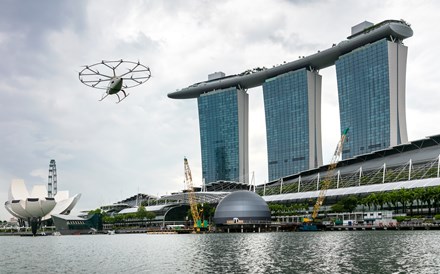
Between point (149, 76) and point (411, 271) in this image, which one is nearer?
point (411, 271)

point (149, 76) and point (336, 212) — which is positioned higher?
point (149, 76)

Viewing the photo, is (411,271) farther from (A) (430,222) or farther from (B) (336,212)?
(B) (336,212)

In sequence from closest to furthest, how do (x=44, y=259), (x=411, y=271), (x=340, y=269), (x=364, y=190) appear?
(x=411, y=271) → (x=340, y=269) → (x=44, y=259) → (x=364, y=190)

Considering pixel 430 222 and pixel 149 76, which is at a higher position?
pixel 149 76

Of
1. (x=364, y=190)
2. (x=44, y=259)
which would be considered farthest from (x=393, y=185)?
(x=44, y=259)

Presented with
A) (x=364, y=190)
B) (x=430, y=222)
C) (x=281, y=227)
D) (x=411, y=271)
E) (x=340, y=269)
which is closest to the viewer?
(x=411, y=271)

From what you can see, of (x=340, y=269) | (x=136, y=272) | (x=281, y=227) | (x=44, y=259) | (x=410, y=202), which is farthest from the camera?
(x=281, y=227)

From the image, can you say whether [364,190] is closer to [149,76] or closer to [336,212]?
[336,212]

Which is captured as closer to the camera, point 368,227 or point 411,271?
point 411,271

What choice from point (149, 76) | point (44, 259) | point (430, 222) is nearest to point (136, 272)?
point (149, 76)
